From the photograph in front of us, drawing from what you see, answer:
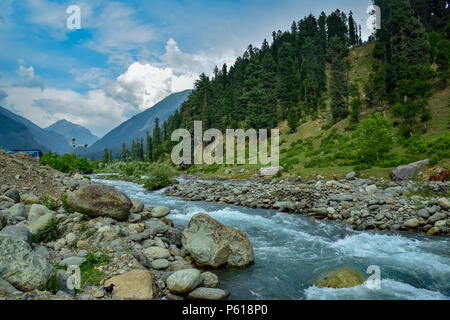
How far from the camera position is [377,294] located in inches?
257

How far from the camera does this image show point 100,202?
32.1 feet

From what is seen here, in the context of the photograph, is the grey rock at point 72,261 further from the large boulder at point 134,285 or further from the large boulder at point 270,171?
the large boulder at point 270,171

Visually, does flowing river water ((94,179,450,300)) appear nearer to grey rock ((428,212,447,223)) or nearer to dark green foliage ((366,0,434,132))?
grey rock ((428,212,447,223))

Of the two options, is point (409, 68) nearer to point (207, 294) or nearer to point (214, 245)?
point (214, 245)

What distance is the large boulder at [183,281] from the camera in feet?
20.0

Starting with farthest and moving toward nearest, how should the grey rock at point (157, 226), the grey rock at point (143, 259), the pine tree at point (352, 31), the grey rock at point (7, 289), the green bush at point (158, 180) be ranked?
the pine tree at point (352, 31), the green bush at point (158, 180), the grey rock at point (157, 226), the grey rock at point (143, 259), the grey rock at point (7, 289)

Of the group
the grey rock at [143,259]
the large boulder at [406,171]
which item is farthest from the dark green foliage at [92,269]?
the large boulder at [406,171]

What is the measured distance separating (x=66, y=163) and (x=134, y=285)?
165ft

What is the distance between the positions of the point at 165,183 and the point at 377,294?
2878 centimetres

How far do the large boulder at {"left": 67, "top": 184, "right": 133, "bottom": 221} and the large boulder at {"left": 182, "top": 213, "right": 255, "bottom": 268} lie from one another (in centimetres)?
320

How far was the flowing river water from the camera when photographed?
6.74 meters

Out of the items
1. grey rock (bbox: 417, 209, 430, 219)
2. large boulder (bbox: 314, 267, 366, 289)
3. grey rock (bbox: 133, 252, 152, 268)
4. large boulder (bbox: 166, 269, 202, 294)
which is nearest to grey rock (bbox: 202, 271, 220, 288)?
large boulder (bbox: 166, 269, 202, 294)

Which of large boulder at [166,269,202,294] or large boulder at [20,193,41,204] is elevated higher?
large boulder at [20,193,41,204]

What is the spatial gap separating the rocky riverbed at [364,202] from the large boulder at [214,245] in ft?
25.7
